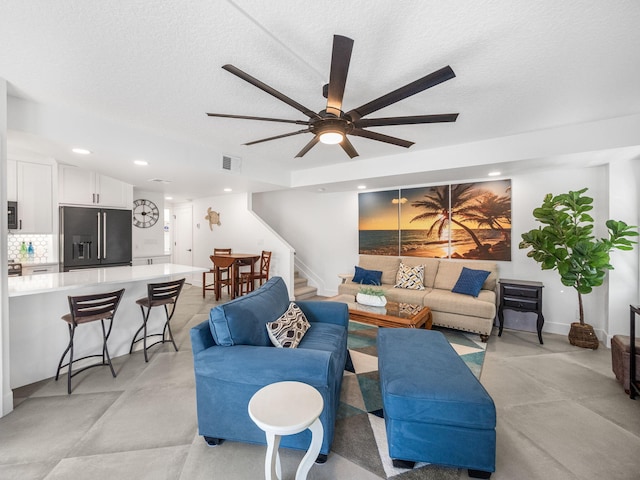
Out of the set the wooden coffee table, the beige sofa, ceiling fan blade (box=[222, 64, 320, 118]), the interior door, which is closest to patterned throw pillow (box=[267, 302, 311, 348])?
the wooden coffee table

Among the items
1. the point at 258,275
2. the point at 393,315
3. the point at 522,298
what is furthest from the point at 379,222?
the point at 258,275

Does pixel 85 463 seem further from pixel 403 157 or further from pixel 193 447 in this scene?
pixel 403 157

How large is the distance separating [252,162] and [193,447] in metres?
3.83

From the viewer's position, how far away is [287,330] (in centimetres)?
225

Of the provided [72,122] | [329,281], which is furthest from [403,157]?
→ [72,122]

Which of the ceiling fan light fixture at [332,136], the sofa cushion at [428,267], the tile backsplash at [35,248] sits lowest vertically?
the sofa cushion at [428,267]

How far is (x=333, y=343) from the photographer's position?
2.30 m

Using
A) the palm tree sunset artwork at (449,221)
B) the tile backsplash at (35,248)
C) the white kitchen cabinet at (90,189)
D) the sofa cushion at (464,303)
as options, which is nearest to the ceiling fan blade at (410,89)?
the sofa cushion at (464,303)

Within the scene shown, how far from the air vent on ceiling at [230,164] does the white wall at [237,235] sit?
183 centimetres

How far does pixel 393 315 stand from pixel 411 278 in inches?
53.4

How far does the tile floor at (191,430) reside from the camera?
1637 mm

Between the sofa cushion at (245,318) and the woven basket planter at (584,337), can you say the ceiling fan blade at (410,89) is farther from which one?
the woven basket planter at (584,337)

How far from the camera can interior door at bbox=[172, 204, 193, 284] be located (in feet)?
24.5

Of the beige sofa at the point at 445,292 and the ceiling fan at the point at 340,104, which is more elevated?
the ceiling fan at the point at 340,104
